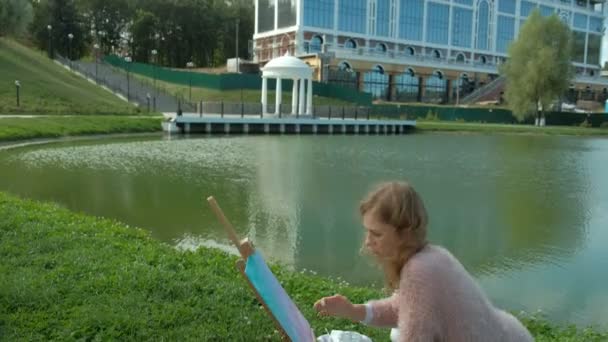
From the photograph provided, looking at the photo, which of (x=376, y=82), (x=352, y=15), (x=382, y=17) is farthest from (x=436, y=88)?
(x=352, y=15)

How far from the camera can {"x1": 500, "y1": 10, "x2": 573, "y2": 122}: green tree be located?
4809cm

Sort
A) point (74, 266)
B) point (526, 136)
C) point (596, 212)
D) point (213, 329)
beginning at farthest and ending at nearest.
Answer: point (526, 136)
point (596, 212)
point (74, 266)
point (213, 329)

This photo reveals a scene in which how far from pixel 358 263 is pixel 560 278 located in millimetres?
2548

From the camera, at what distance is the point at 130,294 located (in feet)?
14.8

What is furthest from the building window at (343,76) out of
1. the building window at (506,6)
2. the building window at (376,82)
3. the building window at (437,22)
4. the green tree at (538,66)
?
the building window at (506,6)

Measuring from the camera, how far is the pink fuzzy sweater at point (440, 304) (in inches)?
88.0

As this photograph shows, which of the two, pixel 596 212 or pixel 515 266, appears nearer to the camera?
pixel 515 266

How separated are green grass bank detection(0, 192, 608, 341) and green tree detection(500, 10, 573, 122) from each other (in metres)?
47.0

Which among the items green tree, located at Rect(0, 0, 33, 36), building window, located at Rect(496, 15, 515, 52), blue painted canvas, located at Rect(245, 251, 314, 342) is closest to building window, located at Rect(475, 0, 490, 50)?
building window, located at Rect(496, 15, 515, 52)

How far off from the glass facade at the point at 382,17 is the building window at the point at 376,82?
7.48m

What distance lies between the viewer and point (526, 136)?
134ft

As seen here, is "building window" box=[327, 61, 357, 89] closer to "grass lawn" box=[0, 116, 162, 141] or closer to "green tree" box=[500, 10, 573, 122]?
"green tree" box=[500, 10, 573, 122]

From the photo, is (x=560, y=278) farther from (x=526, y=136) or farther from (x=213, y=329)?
(x=526, y=136)

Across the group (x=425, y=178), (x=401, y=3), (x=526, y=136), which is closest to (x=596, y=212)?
(x=425, y=178)
